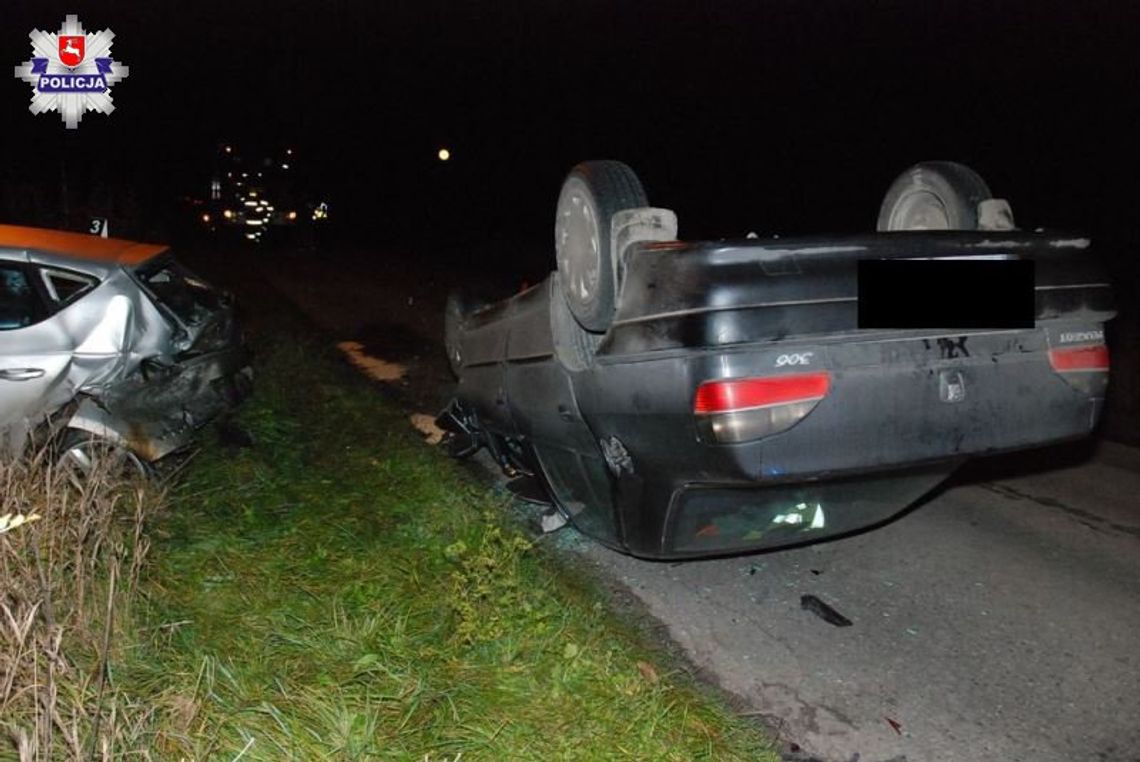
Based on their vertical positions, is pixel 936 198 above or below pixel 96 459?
above

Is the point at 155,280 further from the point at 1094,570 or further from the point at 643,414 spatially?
the point at 1094,570

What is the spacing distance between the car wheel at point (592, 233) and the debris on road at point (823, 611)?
5.40 feet

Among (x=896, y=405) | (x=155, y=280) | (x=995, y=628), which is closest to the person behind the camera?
(x=896, y=405)

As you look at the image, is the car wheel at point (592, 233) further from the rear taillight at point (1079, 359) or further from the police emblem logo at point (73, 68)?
the police emblem logo at point (73, 68)

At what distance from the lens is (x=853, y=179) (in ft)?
74.9

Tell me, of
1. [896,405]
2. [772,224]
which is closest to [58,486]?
[896,405]

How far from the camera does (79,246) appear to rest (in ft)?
16.9

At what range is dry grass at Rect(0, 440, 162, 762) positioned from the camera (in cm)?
239

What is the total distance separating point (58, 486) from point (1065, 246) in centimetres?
395

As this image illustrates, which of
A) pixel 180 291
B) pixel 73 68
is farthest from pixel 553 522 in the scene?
pixel 73 68

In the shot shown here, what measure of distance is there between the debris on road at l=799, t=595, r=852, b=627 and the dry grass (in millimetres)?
2734

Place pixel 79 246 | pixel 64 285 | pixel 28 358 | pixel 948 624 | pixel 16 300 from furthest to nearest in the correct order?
pixel 79 246 → pixel 64 285 → pixel 16 300 → pixel 28 358 → pixel 948 624

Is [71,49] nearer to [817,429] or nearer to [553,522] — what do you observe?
[553,522]

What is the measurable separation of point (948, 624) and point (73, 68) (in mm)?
11869
